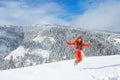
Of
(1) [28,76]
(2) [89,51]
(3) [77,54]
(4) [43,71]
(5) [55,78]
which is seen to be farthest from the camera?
(2) [89,51]

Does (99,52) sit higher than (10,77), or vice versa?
(10,77)

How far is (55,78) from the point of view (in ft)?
46.3

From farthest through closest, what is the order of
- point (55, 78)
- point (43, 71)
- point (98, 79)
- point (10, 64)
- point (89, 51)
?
point (89, 51) → point (10, 64) → point (43, 71) → point (55, 78) → point (98, 79)

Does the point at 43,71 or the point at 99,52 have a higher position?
the point at 43,71

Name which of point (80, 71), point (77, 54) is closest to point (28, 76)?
point (80, 71)

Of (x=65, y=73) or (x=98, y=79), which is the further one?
(x=65, y=73)

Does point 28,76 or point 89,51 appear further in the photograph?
point 89,51

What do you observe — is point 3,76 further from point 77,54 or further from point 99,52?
point 99,52

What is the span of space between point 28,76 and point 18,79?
0.78 m

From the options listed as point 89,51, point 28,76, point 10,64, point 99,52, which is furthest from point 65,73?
point 89,51

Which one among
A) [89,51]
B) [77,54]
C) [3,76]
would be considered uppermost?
[77,54]

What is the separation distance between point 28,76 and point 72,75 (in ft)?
8.35

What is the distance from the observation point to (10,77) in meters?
15.0

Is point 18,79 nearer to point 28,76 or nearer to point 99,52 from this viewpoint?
point 28,76
